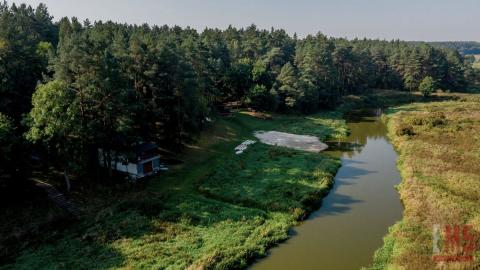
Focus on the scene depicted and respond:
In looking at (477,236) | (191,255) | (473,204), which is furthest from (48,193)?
(473,204)

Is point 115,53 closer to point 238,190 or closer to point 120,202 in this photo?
point 120,202

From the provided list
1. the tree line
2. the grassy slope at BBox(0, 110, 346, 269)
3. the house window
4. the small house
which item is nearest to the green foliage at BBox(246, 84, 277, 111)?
the tree line

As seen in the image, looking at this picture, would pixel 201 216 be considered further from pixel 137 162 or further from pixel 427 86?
pixel 427 86

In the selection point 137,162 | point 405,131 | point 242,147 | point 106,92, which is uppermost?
point 106,92

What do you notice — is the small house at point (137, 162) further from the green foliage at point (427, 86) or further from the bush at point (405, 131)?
the green foliage at point (427, 86)

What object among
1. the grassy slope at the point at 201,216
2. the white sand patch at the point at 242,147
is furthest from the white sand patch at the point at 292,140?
Result: the grassy slope at the point at 201,216

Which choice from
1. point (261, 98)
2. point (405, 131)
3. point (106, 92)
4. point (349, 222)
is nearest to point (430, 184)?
point (349, 222)
